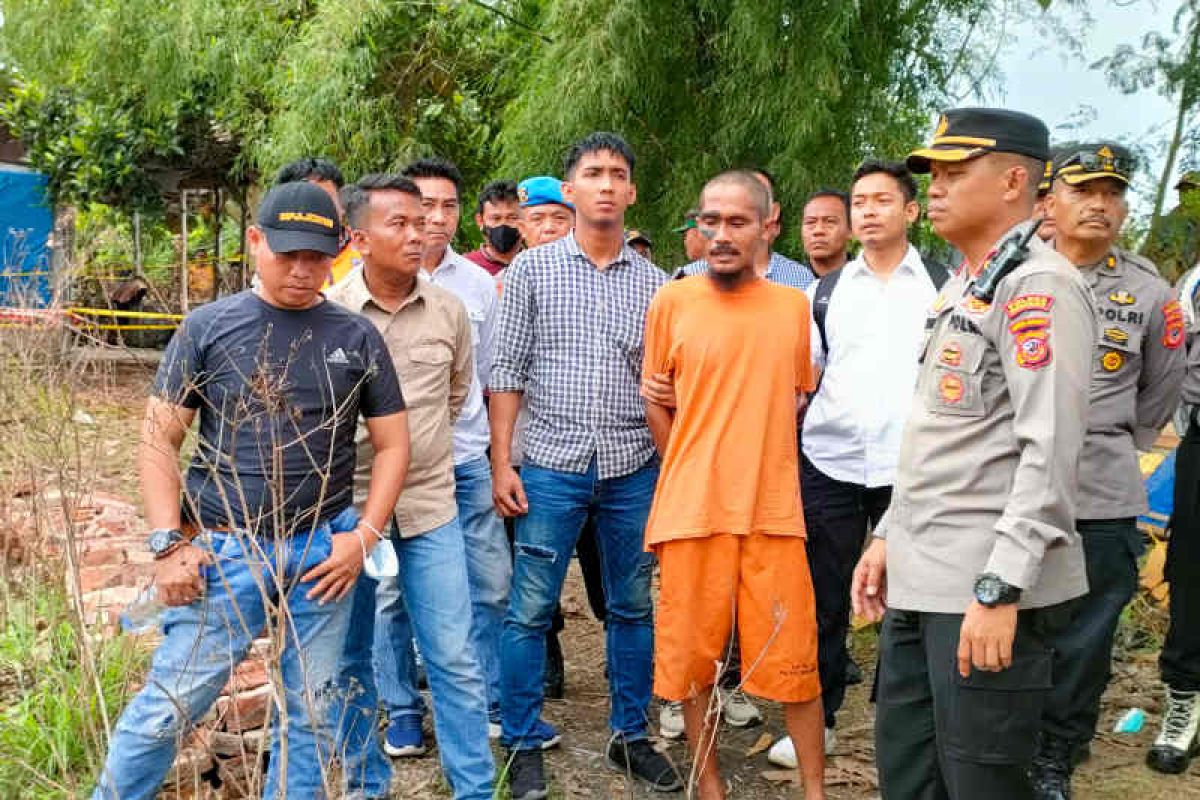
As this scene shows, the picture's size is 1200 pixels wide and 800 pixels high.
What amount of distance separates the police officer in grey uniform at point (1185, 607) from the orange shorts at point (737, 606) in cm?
148

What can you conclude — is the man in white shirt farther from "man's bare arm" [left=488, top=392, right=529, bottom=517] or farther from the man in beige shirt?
the man in beige shirt

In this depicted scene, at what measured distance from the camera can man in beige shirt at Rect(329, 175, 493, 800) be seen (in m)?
3.00

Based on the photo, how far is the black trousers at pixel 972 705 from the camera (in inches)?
86.5

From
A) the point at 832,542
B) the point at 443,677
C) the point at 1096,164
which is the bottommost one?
the point at 443,677

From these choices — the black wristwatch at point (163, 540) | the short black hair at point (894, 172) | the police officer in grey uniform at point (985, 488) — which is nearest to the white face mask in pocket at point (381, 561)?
the black wristwatch at point (163, 540)

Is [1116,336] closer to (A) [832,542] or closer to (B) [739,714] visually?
(A) [832,542]

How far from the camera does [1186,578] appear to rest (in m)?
3.79

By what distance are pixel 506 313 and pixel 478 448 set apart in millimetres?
448

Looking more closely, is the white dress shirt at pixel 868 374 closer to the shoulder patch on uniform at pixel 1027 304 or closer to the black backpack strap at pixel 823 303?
the black backpack strap at pixel 823 303

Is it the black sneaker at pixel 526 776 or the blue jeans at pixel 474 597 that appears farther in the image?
the blue jeans at pixel 474 597

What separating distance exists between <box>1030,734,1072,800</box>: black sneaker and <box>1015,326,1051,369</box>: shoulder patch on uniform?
5.72 feet

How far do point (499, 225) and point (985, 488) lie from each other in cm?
309

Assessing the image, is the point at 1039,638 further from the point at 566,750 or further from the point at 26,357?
the point at 26,357

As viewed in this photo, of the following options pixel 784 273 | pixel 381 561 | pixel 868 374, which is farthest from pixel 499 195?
pixel 381 561
